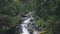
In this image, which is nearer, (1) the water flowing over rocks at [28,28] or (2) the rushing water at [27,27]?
(1) the water flowing over rocks at [28,28]

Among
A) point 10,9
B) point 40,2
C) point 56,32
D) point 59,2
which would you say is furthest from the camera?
point 40,2

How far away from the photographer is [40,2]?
2891cm

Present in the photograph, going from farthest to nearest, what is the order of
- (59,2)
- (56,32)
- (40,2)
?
(40,2), (56,32), (59,2)

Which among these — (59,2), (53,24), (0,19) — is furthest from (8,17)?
(59,2)

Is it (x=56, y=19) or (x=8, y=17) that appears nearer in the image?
(x=56, y=19)

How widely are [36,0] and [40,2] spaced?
5.18 ft

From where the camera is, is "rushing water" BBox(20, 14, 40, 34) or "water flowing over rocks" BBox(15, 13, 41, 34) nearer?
"water flowing over rocks" BBox(15, 13, 41, 34)

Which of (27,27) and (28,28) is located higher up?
(27,27)

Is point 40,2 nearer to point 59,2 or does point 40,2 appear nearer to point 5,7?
point 5,7

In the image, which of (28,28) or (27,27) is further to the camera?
(27,27)

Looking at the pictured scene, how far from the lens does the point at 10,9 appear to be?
2036cm

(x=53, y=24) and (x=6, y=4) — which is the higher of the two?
(x=6, y=4)

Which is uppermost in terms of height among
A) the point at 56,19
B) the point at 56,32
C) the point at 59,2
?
the point at 59,2

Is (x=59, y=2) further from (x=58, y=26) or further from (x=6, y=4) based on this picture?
(x=6, y=4)
